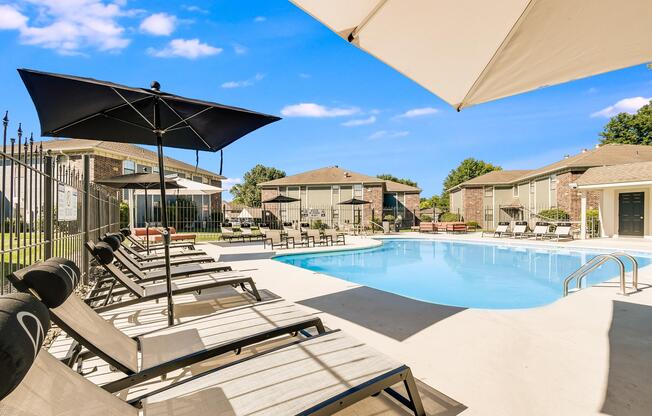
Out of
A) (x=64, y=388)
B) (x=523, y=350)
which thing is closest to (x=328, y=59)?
(x=523, y=350)

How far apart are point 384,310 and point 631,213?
67.8ft

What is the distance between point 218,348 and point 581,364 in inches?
122

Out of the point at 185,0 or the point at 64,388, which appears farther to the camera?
the point at 185,0

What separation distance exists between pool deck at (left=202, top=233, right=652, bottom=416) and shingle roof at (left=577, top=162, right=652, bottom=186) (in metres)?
14.9

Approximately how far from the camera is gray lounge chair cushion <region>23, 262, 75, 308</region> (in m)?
1.69

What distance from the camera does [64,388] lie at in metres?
1.43

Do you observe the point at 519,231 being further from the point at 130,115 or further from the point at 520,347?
the point at 130,115

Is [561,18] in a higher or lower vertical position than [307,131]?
lower

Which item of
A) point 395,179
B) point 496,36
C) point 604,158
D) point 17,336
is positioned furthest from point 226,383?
point 395,179

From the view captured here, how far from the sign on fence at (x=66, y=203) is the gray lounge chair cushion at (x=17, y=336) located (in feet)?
15.2

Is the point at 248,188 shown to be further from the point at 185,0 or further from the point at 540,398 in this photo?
the point at 540,398

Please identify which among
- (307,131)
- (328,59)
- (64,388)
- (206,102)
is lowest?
(64,388)

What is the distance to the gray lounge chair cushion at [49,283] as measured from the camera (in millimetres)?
1690

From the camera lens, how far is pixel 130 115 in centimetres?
411
